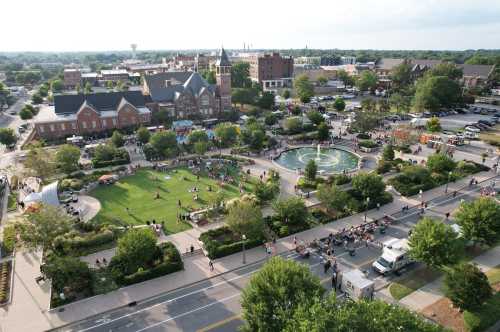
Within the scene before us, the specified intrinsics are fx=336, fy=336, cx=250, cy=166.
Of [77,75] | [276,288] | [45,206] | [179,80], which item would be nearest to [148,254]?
[45,206]

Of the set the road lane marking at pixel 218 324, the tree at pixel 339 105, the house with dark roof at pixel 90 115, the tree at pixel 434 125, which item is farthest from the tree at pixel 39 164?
the tree at pixel 434 125

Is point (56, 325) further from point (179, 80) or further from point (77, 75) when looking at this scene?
point (77, 75)

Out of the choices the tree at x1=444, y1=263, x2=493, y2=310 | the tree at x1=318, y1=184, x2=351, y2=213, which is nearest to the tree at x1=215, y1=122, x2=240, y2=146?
the tree at x1=318, y1=184, x2=351, y2=213

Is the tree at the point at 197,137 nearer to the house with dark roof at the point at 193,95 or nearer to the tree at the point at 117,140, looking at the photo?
the tree at the point at 117,140

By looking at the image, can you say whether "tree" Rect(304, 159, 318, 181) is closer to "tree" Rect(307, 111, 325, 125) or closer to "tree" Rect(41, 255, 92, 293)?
"tree" Rect(307, 111, 325, 125)

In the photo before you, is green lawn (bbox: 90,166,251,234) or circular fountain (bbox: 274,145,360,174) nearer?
green lawn (bbox: 90,166,251,234)

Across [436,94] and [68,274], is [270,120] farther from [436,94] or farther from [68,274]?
[68,274]

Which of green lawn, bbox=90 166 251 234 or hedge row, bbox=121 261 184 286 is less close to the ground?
green lawn, bbox=90 166 251 234
